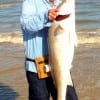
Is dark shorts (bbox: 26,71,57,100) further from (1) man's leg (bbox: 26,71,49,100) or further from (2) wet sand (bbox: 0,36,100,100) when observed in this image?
(2) wet sand (bbox: 0,36,100,100)

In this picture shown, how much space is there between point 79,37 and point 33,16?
9528mm

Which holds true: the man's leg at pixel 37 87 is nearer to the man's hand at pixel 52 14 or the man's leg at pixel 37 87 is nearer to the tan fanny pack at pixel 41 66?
the tan fanny pack at pixel 41 66

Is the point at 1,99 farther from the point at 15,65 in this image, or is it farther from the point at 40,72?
the point at 40,72

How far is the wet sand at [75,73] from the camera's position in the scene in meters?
7.68

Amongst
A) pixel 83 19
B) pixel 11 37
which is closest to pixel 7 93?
pixel 11 37

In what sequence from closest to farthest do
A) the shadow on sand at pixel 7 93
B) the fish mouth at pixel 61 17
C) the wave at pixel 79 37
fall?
the fish mouth at pixel 61 17 < the shadow on sand at pixel 7 93 < the wave at pixel 79 37

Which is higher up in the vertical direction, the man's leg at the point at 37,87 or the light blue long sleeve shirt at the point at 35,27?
the light blue long sleeve shirt at the point at 35,27

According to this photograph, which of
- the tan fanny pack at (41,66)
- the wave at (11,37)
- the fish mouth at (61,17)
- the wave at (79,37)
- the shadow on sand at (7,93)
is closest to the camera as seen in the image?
the fish mouth at (61,17)

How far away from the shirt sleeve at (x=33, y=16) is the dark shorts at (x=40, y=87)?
0.57m

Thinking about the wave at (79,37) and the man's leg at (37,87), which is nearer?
the man's leg at (37,87)

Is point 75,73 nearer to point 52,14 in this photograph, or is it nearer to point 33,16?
point 33,16

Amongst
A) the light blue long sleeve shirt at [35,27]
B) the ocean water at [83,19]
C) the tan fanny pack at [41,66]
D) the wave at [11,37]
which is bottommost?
the ocean water at [83,19]

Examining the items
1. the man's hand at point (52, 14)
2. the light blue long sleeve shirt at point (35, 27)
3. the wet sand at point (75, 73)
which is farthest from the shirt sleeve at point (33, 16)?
the wet sand at point (75, 73)

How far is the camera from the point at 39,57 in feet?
14.9
